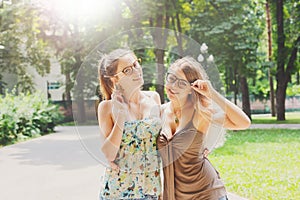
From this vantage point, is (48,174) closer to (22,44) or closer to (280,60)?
(280,60)

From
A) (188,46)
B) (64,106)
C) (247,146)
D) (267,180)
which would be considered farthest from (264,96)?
(188,46)

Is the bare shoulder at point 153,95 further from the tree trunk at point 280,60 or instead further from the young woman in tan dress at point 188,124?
the tree trunk at point 280,60

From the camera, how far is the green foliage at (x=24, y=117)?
14.0 meters

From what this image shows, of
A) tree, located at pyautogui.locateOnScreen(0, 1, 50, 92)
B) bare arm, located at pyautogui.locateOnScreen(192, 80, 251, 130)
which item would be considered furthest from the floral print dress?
tree, located at pyautogui.locateOnScreen(0, 1, 50, 92)

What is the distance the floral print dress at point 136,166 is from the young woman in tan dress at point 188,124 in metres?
0.04

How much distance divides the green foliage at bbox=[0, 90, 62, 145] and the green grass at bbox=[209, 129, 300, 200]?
678cm

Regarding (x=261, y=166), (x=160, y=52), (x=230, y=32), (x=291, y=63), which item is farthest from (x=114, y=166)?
(x=291, y=63)

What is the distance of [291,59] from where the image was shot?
63.3 ft

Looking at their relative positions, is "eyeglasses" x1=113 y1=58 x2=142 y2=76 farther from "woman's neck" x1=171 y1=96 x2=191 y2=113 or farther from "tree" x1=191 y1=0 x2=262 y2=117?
"tree" x1=191 y1=0 x2=262 y2=117

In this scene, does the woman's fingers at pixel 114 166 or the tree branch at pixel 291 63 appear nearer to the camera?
the woman's fingers at pixel 114 166

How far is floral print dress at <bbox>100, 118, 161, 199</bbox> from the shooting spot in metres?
1.70

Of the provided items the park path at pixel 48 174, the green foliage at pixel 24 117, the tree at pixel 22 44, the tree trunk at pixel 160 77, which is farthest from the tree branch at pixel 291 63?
the tree trunk at pixel 160 77

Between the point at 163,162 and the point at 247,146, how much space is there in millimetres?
9431

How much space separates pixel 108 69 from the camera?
1.71 m
